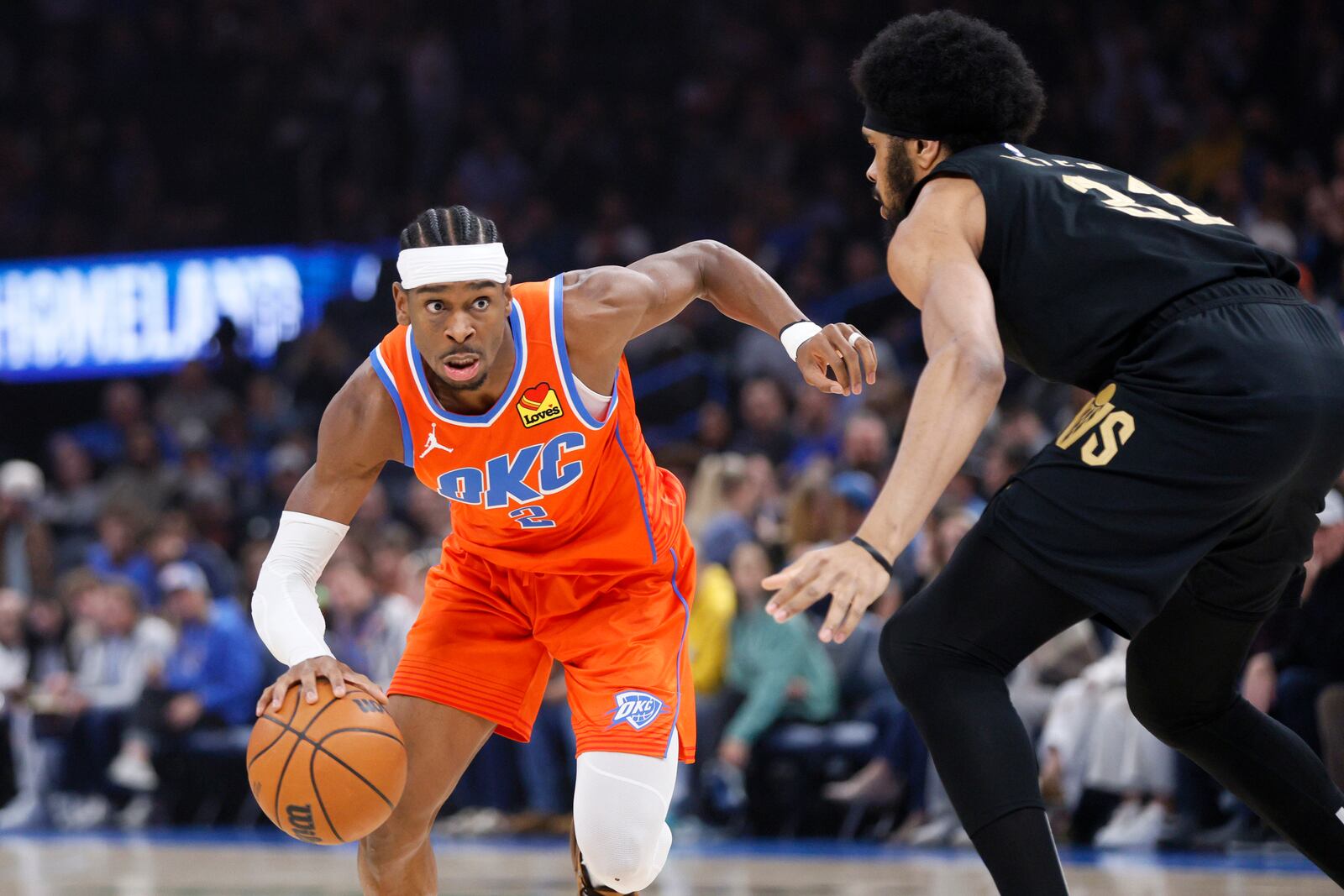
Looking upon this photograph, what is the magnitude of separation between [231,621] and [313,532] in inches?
243

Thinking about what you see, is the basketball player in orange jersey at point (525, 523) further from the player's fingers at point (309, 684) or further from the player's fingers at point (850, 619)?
the player's fingers at point (850, 619)

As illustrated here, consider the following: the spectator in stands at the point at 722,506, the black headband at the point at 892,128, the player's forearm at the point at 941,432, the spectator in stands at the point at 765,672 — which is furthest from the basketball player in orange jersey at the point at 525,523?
the spectator in stands at the point at 722,506

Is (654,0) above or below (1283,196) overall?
above

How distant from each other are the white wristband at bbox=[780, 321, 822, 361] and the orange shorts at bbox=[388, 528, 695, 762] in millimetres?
645

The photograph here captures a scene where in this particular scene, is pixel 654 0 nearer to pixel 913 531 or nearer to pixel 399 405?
pixel 399 405

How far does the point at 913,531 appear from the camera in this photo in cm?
278

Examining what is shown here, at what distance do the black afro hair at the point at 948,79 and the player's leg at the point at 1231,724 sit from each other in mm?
1044

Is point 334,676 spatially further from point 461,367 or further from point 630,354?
point 630,354

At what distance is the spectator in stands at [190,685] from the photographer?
32.1 ft

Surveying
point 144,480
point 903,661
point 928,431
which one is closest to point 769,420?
point 144,480

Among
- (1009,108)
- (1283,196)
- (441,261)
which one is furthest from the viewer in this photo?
(1283,196)

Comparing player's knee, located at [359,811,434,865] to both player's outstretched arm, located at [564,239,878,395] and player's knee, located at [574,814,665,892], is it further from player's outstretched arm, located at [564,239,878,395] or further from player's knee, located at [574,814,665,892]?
player's outstretched arm, located at [564,239,878,395]

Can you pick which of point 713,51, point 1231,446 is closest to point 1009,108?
point 1231,446

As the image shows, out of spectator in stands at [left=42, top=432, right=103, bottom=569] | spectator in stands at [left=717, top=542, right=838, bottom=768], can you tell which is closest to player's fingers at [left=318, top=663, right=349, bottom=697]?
spectator in stands at [left=717, top=542, right=838, bottom=768]
